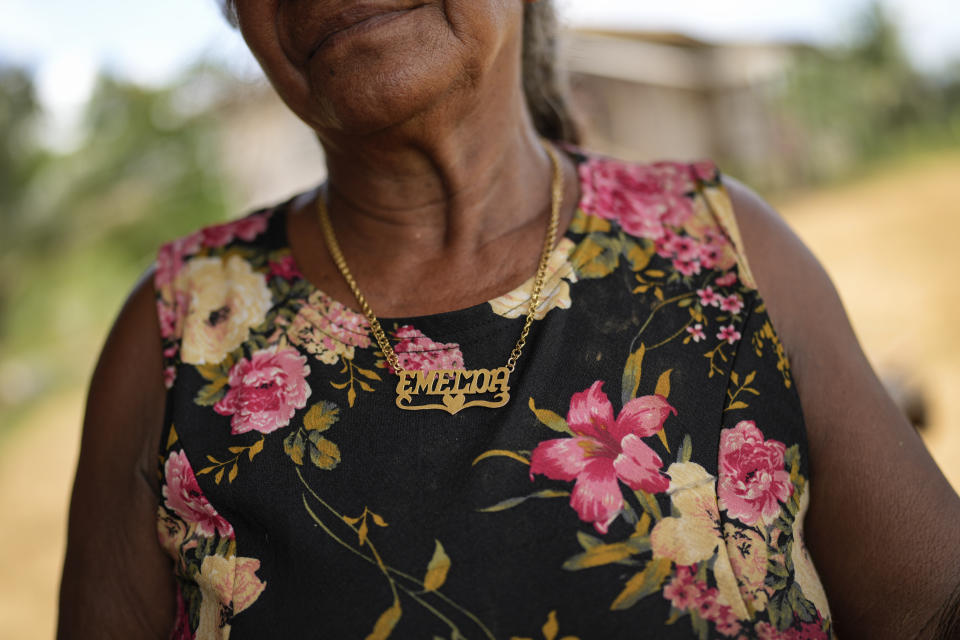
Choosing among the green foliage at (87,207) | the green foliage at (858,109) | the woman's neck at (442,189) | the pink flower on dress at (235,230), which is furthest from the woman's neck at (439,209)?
the green foliage at (858,109)

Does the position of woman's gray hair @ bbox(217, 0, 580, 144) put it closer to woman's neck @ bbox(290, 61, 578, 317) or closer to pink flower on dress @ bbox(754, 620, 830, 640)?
woman's neck @ bbox(290, 61, 578, 317)

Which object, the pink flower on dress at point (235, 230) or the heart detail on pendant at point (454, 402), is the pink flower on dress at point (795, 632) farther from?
the pink flower on dress at point (235, 230)

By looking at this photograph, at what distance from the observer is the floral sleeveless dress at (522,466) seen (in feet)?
4.40

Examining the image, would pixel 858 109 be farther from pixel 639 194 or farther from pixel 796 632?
pixel 796 632

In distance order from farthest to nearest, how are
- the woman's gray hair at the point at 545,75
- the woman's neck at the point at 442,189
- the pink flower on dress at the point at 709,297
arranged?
the woman's gray hair at the point at 545,75 < the woman's neck at the point at 442,189 < the pink flower on dress at the point at 709,297

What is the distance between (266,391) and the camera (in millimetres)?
1562

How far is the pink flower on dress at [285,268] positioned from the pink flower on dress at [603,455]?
0.64 metres

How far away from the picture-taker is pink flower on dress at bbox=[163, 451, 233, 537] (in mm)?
1492

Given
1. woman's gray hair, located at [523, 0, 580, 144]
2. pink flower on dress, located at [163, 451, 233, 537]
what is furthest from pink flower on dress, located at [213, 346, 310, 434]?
woman's gray hair, located at [523, 0, 580, 144]

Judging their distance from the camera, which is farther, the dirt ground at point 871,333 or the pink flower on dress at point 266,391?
the dirt ground at point 871,333

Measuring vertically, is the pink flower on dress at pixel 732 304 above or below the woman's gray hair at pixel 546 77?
below

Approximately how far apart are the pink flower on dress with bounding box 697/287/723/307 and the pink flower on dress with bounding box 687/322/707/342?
0.16 feet

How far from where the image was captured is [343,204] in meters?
1.86

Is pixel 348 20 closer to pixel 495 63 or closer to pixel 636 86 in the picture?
pixel 495 63
